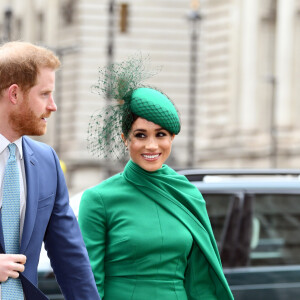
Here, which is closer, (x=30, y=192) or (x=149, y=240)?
(x=30, y=192)

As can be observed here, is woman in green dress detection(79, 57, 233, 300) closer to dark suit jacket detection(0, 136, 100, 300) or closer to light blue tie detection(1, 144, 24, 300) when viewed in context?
dark suit jacket detection(0, 136, 100, 300)

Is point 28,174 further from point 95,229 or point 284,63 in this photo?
point 284,63

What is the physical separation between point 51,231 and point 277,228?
3168 millimetres

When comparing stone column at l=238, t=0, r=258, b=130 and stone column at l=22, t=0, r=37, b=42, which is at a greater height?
stone column at l=22, t=0, r=37, b=42

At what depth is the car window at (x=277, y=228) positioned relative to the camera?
22.6ft

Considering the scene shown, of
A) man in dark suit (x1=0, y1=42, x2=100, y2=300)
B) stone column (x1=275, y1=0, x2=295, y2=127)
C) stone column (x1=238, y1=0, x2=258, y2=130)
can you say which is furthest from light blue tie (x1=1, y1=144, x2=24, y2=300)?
stone column (x1=238, y1=0, x2=258, y2=130)

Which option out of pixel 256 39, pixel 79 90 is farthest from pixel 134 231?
pixel 79 90

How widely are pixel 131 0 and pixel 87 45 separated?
122 inches

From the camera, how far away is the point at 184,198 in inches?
179

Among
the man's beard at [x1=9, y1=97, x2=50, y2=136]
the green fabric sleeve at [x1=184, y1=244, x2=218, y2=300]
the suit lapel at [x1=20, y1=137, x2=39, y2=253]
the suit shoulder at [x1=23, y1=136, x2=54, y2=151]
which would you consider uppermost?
the man's beard at [x1=9, y1=97, x2=50, y2=136]

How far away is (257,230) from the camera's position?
6.98 m

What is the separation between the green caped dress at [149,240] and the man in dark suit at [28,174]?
1.30ft

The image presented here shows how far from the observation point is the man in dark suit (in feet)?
12.6

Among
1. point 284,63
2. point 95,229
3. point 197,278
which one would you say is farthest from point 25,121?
point 284,63
